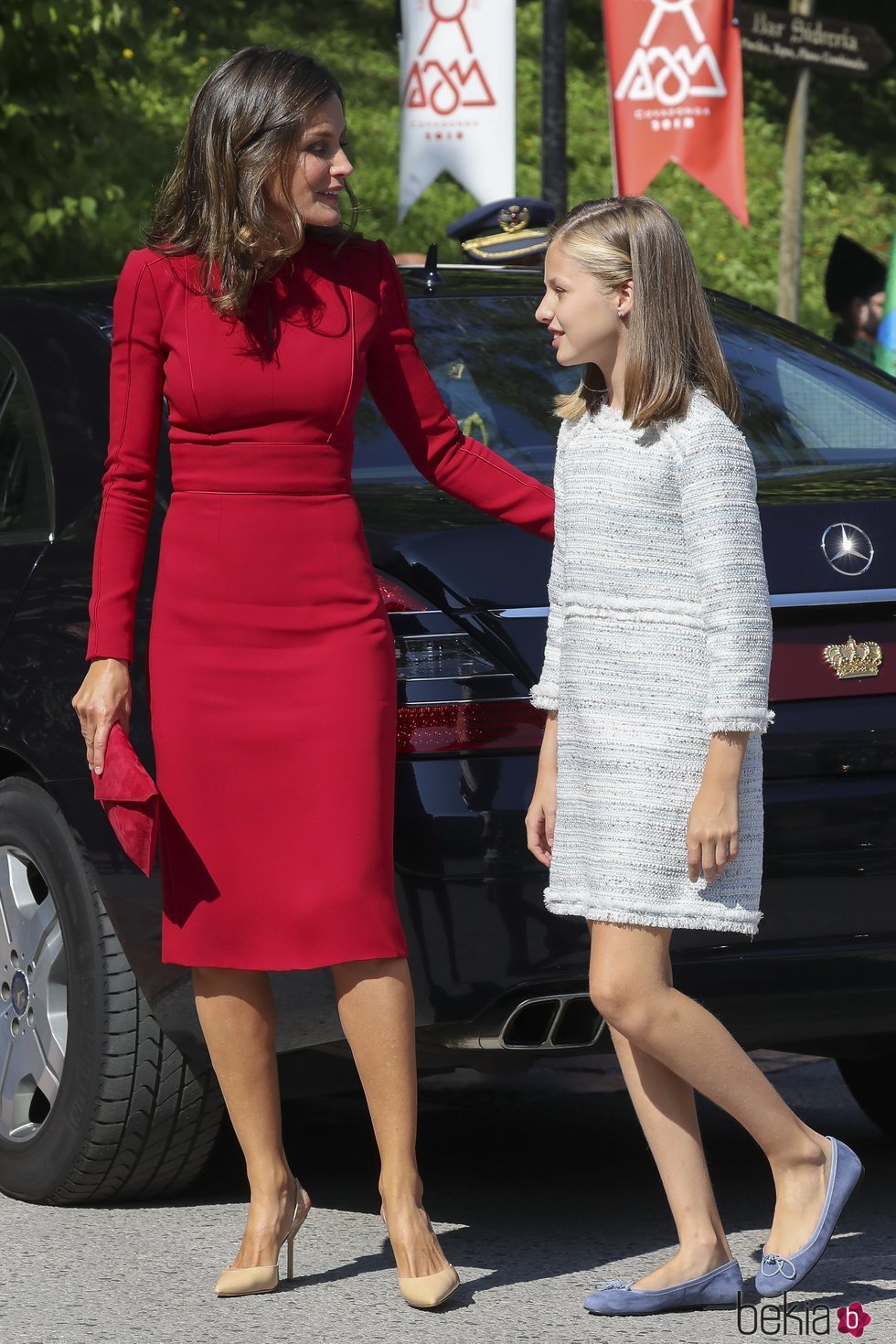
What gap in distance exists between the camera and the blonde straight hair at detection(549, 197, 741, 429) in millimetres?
3129

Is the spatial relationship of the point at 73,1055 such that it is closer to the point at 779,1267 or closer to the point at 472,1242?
the point at 472,1242

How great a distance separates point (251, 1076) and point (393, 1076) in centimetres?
24

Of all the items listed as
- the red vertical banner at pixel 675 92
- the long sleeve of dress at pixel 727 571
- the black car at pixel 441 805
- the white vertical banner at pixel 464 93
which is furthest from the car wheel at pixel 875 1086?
the white vertical banner at pixel 464 93

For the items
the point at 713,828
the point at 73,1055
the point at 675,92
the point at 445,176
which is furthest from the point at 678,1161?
the point at 445,176

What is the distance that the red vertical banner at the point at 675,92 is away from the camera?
24.2ft

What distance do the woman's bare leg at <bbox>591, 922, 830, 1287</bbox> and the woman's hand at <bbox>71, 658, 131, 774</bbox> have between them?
806 mm

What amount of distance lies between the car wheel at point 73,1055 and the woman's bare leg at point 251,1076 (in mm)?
251

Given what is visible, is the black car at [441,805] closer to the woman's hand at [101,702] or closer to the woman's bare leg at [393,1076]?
the woman's bare leg at [393,1076]

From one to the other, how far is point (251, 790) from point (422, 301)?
146 centimetres

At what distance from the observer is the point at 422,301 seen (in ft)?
14.6

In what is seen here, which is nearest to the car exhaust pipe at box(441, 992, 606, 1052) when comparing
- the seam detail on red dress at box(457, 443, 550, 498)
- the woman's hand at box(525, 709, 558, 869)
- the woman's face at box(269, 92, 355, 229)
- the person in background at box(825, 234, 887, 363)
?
the woman's hand at box(525, 709, 558, 869)

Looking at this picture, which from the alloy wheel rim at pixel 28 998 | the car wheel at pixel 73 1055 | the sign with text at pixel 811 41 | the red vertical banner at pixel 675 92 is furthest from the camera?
the sign with text at pixel 811 41

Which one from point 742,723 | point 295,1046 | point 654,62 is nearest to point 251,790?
point 295,1046

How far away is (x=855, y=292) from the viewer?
1094 cm
